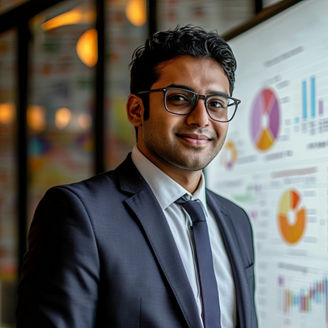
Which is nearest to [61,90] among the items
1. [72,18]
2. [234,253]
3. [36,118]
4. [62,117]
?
[62,117]

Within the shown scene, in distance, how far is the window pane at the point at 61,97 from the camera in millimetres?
3865

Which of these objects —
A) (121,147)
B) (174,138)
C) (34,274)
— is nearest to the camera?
(34,274)

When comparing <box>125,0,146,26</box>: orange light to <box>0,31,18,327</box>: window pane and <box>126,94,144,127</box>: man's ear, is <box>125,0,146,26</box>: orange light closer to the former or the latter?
<box>0,31,18,327</box>: window pane

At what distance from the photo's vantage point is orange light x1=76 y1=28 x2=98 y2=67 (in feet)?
12.6

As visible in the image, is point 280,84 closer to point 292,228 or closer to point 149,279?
point 292,228

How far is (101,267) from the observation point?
142 centimetres

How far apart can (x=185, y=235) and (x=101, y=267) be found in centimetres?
27

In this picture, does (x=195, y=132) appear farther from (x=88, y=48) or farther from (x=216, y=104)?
(x=88, y=48)

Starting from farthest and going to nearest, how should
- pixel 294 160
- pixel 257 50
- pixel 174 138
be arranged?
pixel 257 50 < pixel 294 160 < pixel 174 138

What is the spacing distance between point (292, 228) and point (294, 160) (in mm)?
243

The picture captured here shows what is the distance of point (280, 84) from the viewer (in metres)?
2.12

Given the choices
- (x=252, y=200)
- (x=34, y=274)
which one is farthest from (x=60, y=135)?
(x=34, y=274)

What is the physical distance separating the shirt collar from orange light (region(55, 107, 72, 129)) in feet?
7.75

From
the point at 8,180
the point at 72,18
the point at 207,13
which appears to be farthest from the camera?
the point at 8,180
